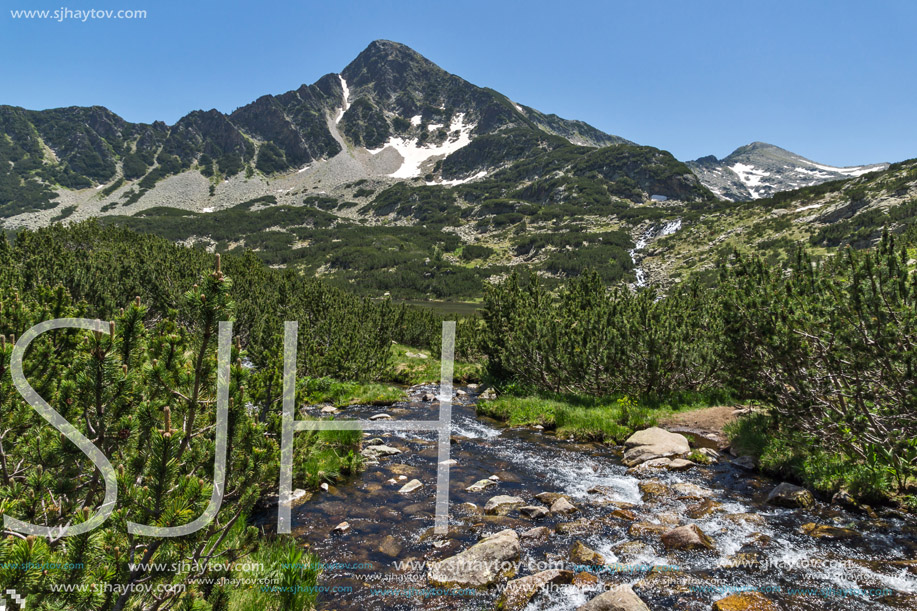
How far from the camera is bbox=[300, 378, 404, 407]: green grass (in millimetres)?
19578

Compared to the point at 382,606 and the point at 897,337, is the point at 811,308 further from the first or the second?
the point at 382,606

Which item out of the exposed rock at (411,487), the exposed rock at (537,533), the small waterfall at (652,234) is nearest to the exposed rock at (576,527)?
the exposed rock at (537,533)

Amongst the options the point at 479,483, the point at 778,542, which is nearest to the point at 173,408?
the point at 479,483

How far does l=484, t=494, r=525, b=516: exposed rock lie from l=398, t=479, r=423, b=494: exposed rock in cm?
178

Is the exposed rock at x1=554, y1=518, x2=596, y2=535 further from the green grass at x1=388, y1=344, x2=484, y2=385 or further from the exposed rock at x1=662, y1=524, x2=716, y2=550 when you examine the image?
the green grass at x1=388, y1=344, x2=484, y2=385

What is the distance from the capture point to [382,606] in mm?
6148

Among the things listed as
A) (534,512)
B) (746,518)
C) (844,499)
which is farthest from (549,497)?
(844,499)

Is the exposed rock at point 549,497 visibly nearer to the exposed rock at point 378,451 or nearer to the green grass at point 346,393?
the exposed rock at point 378,451

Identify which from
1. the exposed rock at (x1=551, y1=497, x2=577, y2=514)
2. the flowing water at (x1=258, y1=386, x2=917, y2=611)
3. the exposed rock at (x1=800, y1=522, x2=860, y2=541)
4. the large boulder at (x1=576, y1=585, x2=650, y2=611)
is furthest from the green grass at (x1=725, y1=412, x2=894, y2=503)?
Result: the large boulder at (x1=576, y1=585, x2=650, y2=611)

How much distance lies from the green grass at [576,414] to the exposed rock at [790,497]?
16.6ft

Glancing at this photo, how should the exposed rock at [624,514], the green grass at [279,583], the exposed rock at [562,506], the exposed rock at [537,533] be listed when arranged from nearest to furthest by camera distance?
the green grass at [279,583]
the exposed rock at [537,533]
the exposed rock at [624,514]
the exposed rock at [562,506]

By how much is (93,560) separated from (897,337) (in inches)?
452

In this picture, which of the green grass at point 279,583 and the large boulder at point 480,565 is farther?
the large boulder at point 480,565

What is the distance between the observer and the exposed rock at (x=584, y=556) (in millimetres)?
7152
